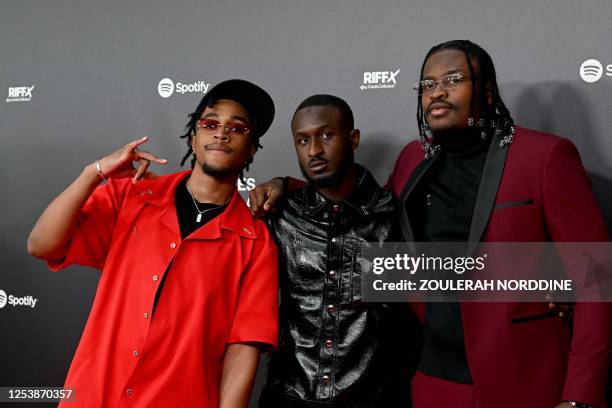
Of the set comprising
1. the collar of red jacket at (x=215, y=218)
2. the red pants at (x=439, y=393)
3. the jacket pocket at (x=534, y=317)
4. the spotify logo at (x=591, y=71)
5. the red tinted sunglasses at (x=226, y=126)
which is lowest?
the red pants at (x=439, y=393)

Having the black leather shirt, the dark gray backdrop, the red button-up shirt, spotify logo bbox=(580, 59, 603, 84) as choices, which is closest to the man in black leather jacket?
the black leather shirt

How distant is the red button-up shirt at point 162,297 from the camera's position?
62.9 inches

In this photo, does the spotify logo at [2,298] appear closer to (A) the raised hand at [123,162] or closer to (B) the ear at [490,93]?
(A) the raised hand at [123,162]

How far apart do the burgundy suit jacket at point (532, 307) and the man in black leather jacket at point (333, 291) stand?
283mm

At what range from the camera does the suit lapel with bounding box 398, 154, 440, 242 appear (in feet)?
5.78

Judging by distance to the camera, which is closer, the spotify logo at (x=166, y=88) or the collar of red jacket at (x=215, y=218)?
the collar of red jacket at (x=215, y=218)

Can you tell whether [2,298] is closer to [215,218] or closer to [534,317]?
[215,218]

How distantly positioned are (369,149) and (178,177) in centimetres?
77

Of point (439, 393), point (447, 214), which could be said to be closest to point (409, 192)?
point (447, 214)

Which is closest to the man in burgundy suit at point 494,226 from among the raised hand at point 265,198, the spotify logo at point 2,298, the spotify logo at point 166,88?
the raised hand at point 265,198

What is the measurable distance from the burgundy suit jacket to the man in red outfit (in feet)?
1.87

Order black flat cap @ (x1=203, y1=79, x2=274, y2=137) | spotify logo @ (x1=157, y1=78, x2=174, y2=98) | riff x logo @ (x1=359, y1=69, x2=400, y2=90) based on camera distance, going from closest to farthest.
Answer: black flat cap @ (x1=203, y1=79, x2=274, y2=137) < riff x logo @ (x1=359, y1=69, x2=400, y2=90) < spotify logo @ (x1=157, y1=78, x2=174, y2=98)

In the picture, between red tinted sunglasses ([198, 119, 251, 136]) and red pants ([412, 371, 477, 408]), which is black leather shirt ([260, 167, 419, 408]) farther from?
red tinted sunglasses ([198, 119, 251, 136])

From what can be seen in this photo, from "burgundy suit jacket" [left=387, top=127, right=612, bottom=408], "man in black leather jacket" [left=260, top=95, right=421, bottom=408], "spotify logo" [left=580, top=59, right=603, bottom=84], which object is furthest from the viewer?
"spotify logo" [left=580, top=59, right=603, bottom=84]
